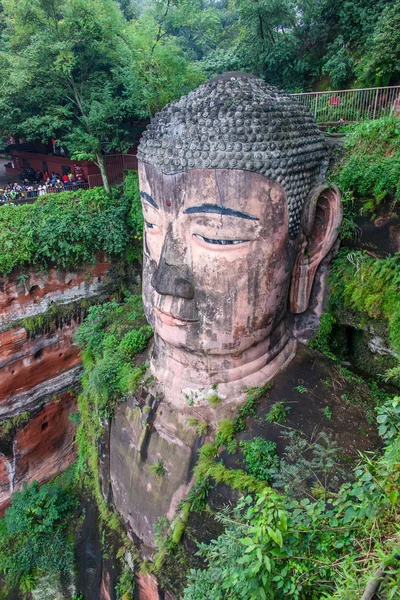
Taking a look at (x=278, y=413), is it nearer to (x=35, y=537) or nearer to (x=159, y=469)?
(x=159, y=469)

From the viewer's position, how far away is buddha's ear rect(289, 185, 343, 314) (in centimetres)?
470

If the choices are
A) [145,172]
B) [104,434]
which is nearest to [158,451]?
[104,434]

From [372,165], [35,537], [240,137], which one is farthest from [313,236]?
[35,537]

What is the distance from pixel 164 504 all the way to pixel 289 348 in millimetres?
2326

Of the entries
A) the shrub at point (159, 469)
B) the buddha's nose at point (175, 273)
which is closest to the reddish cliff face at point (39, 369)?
the shrub at point (159, 469)

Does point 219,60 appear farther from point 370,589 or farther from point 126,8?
point 370,589

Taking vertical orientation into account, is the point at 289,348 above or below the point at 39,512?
above

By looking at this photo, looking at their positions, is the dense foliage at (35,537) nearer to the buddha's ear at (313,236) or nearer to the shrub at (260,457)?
the shrub at (260,457)

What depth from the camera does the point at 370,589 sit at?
182cm

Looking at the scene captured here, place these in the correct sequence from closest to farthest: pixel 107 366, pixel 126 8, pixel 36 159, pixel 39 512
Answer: pixel 107 366, pixel 39 512, pixel 36 159, pixel 126 8

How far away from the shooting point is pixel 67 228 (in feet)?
38.4

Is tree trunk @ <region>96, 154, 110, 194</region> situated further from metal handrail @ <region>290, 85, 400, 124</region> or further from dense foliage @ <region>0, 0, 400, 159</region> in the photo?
metal handrail @ <region>290, 85, 400, 124</region>

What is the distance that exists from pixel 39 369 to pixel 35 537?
14.7 ft

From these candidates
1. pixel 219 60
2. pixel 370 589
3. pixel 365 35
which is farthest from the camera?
pixel 219 60
